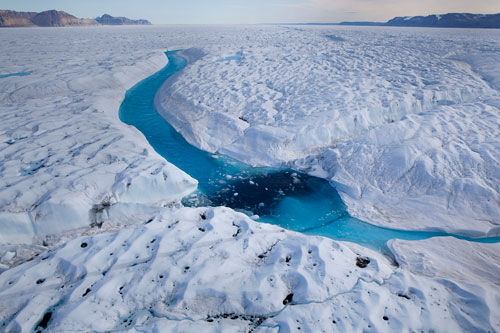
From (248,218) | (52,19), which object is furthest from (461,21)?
(52,19)

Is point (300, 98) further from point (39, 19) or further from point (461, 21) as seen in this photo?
point (39, 19)

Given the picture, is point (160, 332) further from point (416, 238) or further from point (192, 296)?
point (416, 238)

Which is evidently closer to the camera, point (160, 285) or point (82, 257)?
point (160, 285)

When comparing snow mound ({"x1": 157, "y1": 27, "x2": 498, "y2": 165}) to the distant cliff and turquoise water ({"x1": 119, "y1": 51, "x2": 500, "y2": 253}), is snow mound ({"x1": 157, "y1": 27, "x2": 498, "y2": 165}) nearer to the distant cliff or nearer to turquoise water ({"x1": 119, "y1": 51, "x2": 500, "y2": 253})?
turquoise water ({"x1": 119, "y1": 51, "x2": 500, "y2": 253})

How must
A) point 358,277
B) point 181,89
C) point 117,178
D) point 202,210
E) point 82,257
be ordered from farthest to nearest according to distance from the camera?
1. point 181,89
2. point 117,178
3. point 202,210
4. point 82,257
5. point 358,277

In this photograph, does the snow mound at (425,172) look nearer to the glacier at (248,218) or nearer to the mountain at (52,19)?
the glacier at (248,218)

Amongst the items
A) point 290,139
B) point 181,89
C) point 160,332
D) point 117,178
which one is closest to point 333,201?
point 290,139
